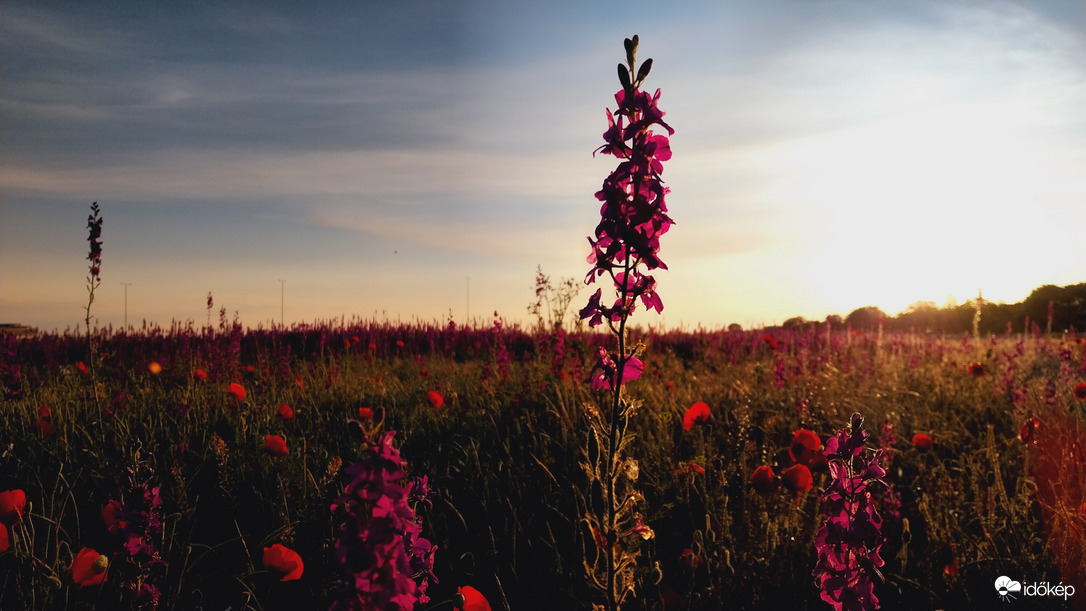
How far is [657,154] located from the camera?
1506mm

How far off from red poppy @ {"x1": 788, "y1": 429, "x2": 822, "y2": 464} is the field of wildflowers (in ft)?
0.05

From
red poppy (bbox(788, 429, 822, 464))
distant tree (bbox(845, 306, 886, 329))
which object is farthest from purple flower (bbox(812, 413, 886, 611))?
distant tree (bbox(845, 306, 886, 329))

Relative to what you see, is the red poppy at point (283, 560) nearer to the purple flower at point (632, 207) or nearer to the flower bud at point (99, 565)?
the flower bud at point (99, 565)

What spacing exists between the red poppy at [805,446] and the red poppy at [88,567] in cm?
251

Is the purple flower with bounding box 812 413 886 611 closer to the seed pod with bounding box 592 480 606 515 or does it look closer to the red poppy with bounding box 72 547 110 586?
the seed pod with bounding box 592 480 606 515

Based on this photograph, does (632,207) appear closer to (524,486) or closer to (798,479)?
(798,479)

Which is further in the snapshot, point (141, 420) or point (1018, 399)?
point (1018, 399)

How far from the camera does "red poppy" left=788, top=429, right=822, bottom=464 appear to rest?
2855mm

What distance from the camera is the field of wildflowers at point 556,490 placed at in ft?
4.92

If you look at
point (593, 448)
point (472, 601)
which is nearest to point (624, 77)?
point (593, 448)

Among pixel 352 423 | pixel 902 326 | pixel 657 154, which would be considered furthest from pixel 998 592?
pixel 902 326

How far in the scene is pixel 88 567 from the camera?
1960 millimetres

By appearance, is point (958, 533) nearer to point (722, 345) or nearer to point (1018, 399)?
point (1018, 399)

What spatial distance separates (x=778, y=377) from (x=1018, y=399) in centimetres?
197
